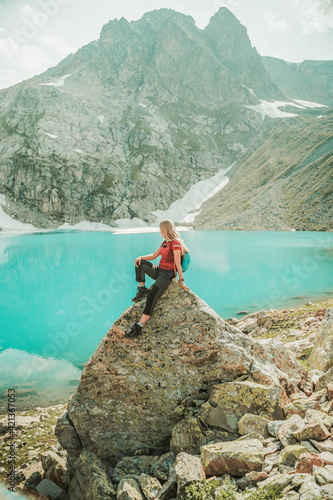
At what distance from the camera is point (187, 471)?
16.8 ft

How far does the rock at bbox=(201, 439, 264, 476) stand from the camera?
4812 millimetres

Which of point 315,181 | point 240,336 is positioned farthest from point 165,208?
point 240,336

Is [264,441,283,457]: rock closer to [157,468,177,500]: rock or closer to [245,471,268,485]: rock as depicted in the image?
[245,471,268,485]: rock

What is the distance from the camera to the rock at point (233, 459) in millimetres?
4812

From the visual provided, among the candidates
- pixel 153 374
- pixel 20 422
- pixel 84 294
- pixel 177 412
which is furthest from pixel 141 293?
pixel 84 294

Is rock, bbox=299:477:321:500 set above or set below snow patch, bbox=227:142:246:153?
below

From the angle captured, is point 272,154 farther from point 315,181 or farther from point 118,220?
point 118,220

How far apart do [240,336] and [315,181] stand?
100424 mm

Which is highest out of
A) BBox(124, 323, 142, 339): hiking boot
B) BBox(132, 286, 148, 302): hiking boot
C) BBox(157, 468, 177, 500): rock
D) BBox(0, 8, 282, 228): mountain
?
BBox(0, 8, 282, 228): mountain

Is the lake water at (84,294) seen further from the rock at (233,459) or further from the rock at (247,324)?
the rock at (233,459)

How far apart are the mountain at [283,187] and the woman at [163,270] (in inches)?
3392

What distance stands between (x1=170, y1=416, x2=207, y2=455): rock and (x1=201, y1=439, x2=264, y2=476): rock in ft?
2.86

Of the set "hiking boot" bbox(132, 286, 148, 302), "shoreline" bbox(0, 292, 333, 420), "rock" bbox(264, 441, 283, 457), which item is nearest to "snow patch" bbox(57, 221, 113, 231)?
"shoreline" bbox(0, 292, 333, 420)

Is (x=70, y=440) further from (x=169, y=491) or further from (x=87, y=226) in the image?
(x=87, y=226)
